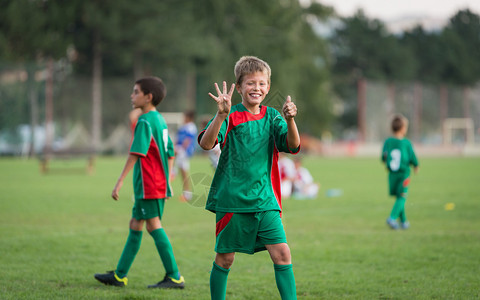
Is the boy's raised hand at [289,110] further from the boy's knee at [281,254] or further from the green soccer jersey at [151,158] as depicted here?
the green soccer jersey at [151,158]

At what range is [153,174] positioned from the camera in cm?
564

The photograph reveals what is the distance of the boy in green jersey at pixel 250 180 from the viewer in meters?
4.11

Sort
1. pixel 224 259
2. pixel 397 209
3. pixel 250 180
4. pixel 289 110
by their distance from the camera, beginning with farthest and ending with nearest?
1. pixel 397 209
2. pixel 224 259
3. pixel 250 180
4. pixel 289 110

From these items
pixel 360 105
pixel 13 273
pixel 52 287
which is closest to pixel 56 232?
pixel 13 273

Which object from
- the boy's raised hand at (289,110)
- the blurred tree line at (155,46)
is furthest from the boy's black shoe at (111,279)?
the blurred tree line at (155,46)

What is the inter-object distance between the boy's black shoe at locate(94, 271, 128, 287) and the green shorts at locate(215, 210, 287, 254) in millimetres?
1884

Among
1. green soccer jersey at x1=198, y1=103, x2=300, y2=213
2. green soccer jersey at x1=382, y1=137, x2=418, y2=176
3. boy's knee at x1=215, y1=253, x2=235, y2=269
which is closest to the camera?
green soccer jersey at x1=198, y1=103, x2=300, y2=213

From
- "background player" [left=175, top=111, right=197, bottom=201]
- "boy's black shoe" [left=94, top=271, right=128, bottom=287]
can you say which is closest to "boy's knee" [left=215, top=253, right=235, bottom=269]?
"boy's black shoe" [left=94, top=271, right=128, bottom=287]

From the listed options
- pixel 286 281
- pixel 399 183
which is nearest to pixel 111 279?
pixel 286 281

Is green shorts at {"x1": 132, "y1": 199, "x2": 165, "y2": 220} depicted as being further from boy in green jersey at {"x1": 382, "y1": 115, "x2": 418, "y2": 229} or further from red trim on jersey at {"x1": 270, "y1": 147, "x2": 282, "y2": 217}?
boy in green jersey at {"x1": 382, "y1": 115, "x2": 418, "y2": 229}

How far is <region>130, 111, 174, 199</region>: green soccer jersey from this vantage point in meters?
5.56

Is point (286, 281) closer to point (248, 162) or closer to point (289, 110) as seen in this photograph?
point (248, 162)

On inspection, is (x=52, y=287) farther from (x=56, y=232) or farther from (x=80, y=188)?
(x=80, y=188)

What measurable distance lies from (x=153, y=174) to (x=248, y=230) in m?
1.76
